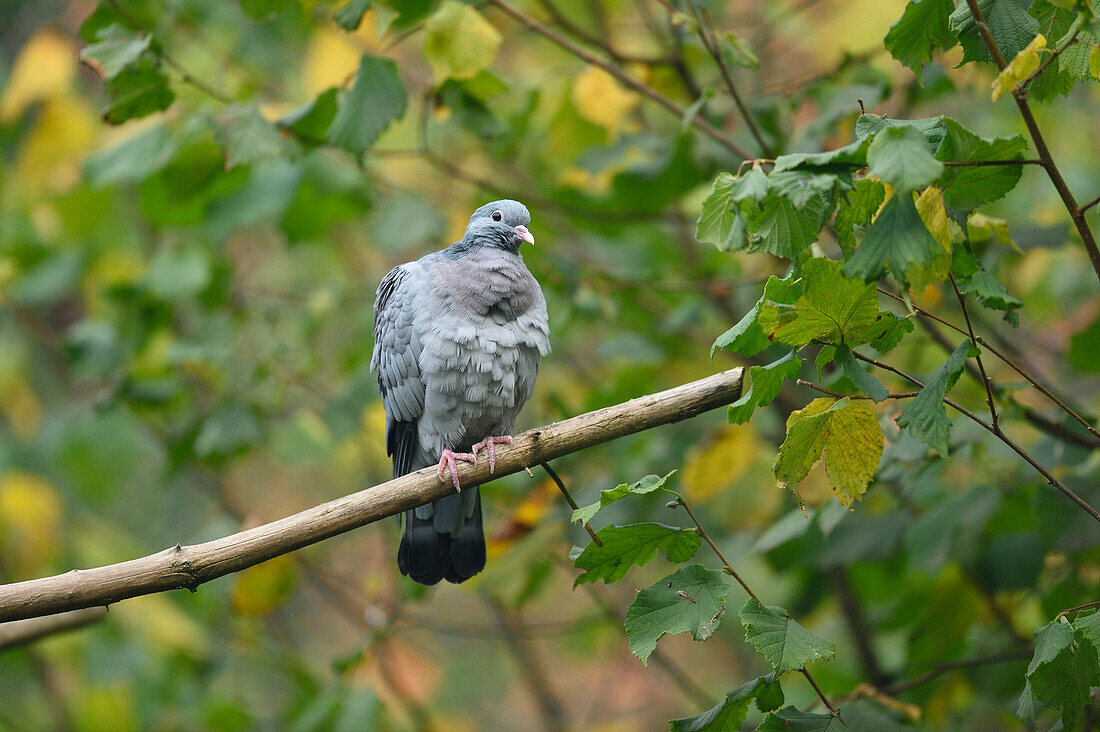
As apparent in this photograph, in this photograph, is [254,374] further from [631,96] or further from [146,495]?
[146,495]

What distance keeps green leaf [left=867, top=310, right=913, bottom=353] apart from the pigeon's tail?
6.05 feet

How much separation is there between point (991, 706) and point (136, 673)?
507cm

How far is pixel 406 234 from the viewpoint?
13.2 ft

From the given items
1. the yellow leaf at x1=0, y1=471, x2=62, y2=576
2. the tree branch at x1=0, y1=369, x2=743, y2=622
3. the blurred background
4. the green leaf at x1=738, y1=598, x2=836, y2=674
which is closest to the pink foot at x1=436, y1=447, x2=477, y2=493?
the tree branch at x1=0, y1=369, x2=743, y2=622

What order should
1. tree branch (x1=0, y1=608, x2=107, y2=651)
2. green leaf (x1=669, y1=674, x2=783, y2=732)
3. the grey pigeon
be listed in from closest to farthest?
green leaf (x1=669, y1=674, x2=783, y2=732), the grey pigeon, tree branch (x1=0, y1=608, x2=107, y2=651)

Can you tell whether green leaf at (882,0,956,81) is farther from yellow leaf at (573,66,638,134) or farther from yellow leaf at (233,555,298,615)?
yellow leaf at (233,555,298,615)

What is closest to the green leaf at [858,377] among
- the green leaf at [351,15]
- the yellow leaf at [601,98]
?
the green leaf at [351,15]

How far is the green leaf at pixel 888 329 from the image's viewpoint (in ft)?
5.77

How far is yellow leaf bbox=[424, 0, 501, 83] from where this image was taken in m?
2.99

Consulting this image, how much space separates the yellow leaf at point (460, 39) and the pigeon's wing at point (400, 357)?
0.82m

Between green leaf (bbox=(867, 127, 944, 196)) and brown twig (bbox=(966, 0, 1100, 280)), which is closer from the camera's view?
green leaf (bbox=(867, 127, 944, 196))

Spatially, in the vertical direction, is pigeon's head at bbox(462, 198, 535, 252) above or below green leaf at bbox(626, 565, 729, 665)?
above

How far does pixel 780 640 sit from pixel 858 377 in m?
0.62

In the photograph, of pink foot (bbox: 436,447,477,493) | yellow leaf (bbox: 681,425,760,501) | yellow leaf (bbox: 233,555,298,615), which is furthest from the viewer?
yellow leaf (bbox: 233,555,298,615)
